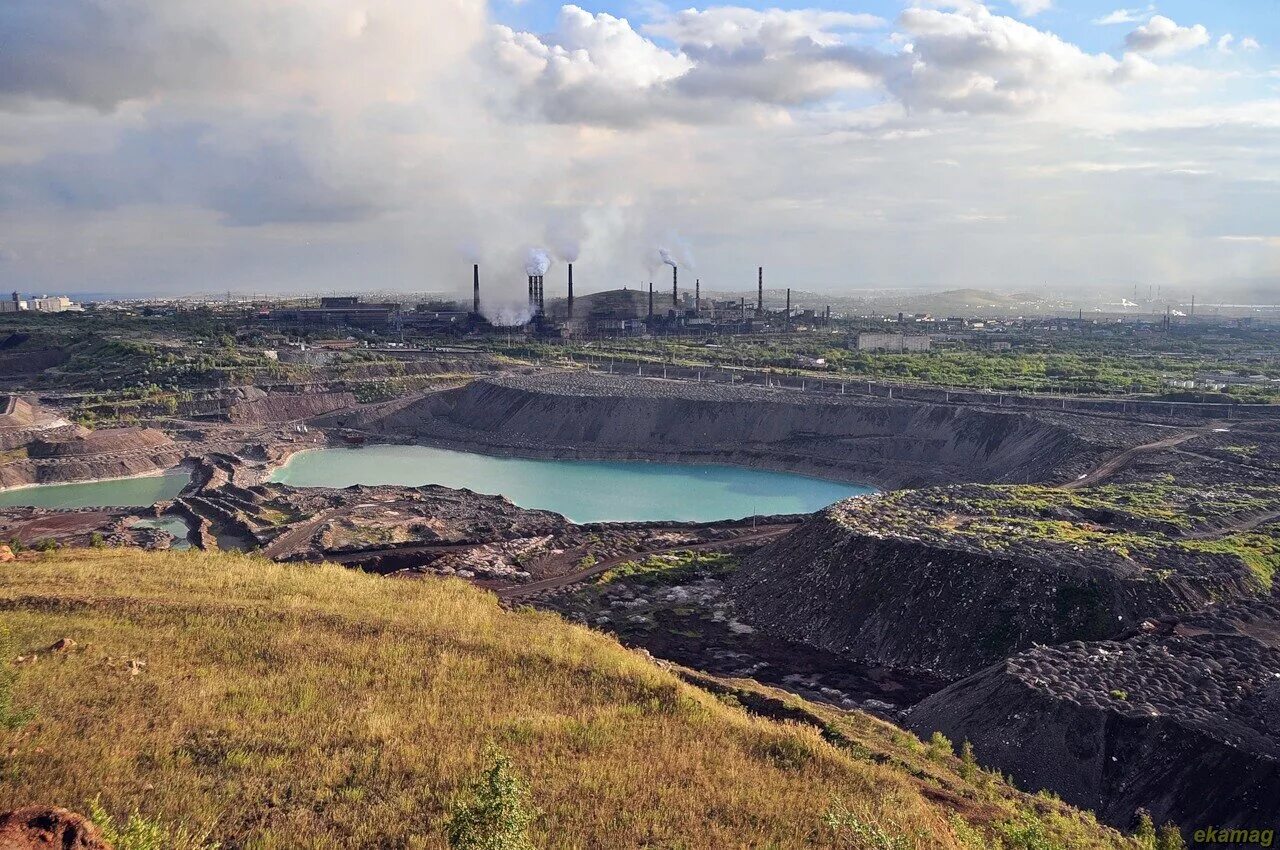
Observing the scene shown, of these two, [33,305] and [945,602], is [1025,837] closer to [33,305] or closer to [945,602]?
[945,602]

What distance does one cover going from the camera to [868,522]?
26859mm

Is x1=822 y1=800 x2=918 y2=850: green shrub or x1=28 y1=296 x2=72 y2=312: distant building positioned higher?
x1=28 y1=296 x2=72 y2=312: distant building

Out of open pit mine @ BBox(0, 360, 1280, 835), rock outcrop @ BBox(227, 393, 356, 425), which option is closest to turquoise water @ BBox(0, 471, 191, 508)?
open pit mine @ BBox(0, 360, 1280, 835)

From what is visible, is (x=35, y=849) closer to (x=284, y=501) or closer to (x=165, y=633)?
(x=165, y=633)

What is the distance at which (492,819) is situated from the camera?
816cm

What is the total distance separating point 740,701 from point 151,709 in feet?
28.2

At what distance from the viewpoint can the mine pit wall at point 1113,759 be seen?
13.6m

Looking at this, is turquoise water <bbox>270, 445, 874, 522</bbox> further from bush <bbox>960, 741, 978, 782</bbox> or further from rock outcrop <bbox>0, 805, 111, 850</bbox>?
rock outcrop <bbox>0, 805, 111, 850</bbox>

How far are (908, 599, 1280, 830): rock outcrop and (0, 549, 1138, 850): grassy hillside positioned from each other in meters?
1.94

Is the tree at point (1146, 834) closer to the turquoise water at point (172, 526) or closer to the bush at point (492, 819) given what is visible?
the bush at point (492, 819)

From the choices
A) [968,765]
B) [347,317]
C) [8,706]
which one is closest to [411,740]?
[8,706]

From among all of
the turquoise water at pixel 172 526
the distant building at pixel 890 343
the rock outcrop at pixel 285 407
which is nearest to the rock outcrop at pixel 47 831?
the turquoise water at pixel 172 526

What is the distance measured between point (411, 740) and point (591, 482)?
3611 centimetres

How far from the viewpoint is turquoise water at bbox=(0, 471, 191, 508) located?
Result: 140ft
